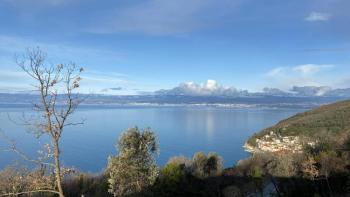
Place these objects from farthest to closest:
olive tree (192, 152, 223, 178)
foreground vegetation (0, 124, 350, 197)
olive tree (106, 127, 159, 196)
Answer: olive tree (192, 152, 223, 178), foreground vegetation (0, 124, 350, 197), olive tree (106, 127, 159, 196)

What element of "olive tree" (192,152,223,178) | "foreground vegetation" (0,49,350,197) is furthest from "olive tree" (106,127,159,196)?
"olive tree" (192,152,223,178)

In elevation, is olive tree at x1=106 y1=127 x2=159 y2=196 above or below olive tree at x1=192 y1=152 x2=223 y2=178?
above

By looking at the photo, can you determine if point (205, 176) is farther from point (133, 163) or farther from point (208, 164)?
point (133, 163)

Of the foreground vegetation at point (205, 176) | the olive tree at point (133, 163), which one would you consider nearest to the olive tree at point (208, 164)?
the foreground vegetation at point (205, 176)

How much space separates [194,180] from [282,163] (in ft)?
25.0

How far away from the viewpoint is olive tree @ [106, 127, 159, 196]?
21.9 m

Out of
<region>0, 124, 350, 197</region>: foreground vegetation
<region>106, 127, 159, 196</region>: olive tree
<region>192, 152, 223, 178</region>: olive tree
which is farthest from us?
<region>192, 152, 223, 178</region>: olive tree

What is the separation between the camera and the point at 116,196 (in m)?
22.4

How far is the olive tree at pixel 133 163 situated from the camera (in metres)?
21.9

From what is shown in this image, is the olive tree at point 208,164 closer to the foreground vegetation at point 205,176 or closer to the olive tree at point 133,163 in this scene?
the foreground vegetation at point 205,176

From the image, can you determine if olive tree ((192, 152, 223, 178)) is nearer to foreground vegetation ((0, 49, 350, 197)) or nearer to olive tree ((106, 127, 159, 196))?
foreground vegetation ((0, 49, 350, 197))

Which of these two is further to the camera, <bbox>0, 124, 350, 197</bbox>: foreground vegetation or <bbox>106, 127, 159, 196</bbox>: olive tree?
<bbox>0, 124, 350, 197</bbox>: foreground vegetation

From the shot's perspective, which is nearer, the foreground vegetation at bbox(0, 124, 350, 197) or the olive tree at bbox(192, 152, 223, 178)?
the foreground vegetation at bbox(0, 124, 350, 197)

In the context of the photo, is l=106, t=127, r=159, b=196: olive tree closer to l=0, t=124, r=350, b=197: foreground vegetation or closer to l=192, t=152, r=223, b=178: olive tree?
l=0, t=124, r=350, b=197: foreground vegetation
